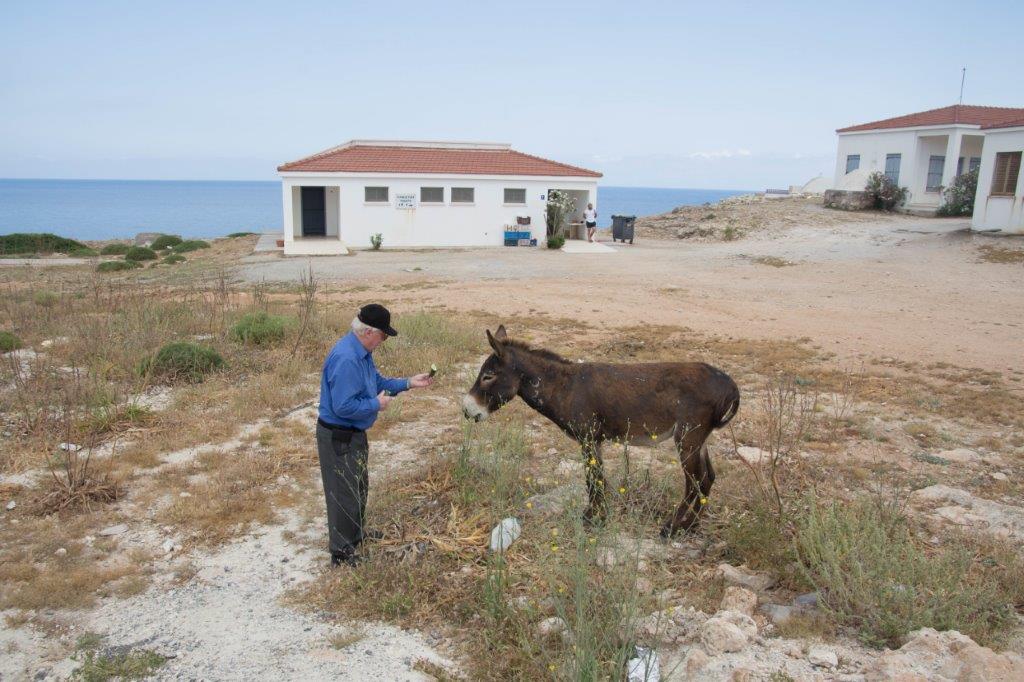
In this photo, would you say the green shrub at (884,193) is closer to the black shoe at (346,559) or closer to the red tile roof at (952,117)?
the red tile roof at (952,117)

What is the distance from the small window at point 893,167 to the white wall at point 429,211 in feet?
52.1

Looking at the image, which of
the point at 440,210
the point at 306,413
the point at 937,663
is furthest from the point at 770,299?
the point at 440,210

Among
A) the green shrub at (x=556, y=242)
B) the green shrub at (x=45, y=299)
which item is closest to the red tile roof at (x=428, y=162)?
the green shrub at (x=556, y=242)

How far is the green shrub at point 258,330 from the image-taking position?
11.6m

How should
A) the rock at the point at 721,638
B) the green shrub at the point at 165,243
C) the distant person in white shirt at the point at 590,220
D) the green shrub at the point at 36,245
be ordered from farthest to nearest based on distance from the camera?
the green shrub at the point at 165,243, the green shrub at the point at 36,245, the distant person in white shirt at the point at 590,220, the rock at the point at 721,638

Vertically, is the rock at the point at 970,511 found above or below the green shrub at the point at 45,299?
below

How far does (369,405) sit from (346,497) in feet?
2.41

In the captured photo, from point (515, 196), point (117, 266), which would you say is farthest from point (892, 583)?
point (515, 196)

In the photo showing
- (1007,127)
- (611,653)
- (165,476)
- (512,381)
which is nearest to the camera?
(611,653)

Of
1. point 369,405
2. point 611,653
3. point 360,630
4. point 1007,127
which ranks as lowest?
point 360,630

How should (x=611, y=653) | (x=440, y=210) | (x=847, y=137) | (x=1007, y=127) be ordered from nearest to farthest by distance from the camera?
(x=611, y=653)
(x=1007, y=127)
(x=440, y=210)
(x=847, y=137)

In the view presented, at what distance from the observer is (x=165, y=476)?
7.00 meters

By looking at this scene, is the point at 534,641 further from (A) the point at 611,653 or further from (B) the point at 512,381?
(B) the point at 512,381

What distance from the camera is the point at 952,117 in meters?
35.5
